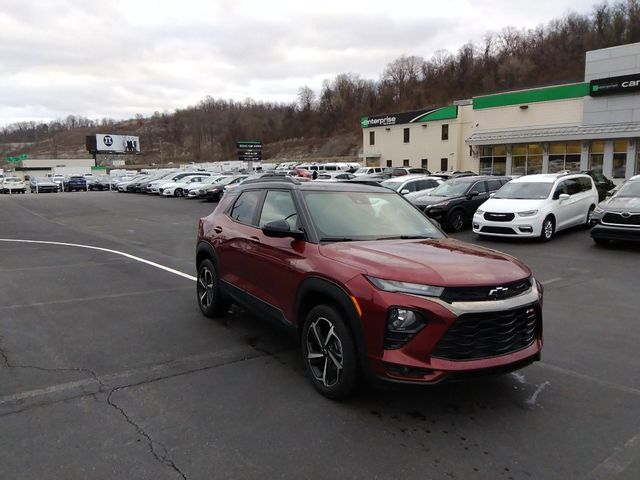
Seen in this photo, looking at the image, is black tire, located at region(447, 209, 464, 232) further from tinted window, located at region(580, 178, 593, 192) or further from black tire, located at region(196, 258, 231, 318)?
black tire, located at region(196, 258, 231, 318)

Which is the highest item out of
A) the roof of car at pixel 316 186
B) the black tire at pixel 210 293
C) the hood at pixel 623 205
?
the roof of car at pixel 316 186

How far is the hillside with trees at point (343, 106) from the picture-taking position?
3593 inches

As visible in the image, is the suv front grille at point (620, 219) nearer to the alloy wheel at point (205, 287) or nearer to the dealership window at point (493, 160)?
the alloy wheel at point (205, 287)

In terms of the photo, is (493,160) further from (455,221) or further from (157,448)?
(157,448)

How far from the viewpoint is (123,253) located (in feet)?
38.7

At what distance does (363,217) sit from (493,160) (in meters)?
39.7

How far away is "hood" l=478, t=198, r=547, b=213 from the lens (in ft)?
42.9

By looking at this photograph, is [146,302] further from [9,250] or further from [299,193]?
[9,250]

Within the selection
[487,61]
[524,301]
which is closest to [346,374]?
[524,301]

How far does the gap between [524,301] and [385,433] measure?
139 cm

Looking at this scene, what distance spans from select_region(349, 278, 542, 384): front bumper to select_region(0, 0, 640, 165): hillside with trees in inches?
1947

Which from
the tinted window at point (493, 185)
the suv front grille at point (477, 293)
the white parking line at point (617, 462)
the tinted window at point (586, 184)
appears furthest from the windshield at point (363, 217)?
the tinted window at point (493, 185)

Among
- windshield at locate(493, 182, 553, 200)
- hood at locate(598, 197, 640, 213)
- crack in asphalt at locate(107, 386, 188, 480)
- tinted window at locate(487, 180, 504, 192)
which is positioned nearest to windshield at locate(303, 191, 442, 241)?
crack in asphalt at locate(107, 386, 188, 480)

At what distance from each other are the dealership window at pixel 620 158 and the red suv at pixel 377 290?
1315 inches
